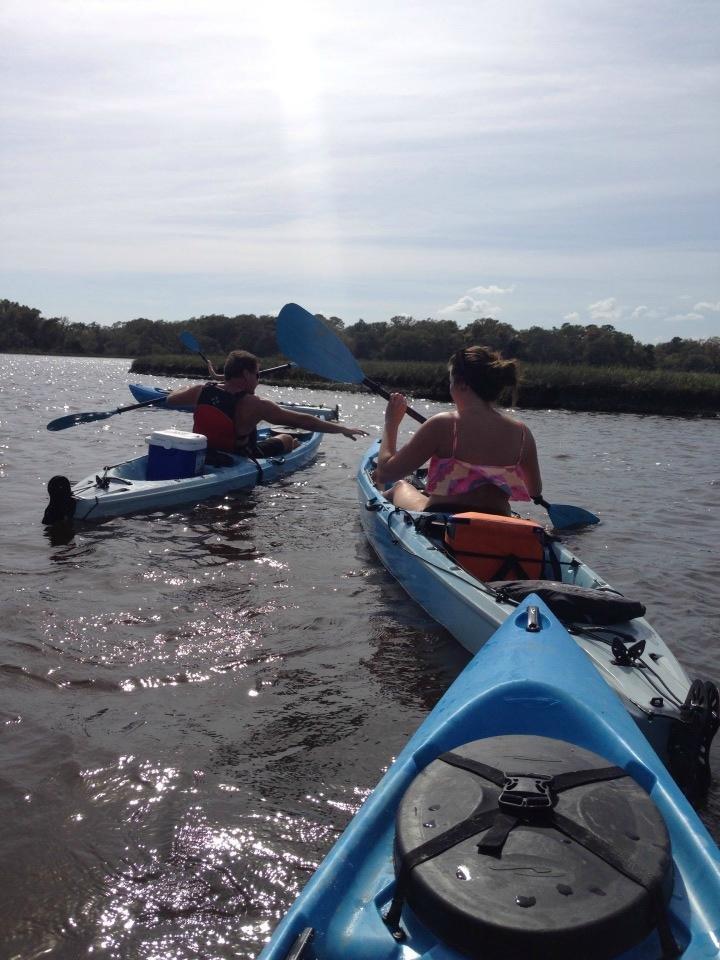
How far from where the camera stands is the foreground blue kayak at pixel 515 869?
4.72ft

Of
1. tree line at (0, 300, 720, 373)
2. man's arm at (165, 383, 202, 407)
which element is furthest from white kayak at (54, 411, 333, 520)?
tree line at (0, 300, 720, 373)

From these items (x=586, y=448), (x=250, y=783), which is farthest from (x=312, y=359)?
(x=586, y=448)

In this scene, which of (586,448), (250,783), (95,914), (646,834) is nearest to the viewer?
(646,834)

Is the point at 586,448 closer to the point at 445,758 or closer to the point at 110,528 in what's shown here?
the point at 110,528

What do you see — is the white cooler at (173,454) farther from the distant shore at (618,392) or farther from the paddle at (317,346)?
the distant shore at (618,392)

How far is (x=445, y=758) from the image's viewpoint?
1.90 meters

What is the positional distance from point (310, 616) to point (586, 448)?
10032 mm

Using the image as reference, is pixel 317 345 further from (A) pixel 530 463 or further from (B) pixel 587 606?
(B) pixel 587 606

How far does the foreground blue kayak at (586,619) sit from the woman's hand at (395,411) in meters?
0.57

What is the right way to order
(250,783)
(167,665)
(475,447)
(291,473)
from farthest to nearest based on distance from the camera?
1. (291,473)
2. (475,447)
3. (167,665)
4. (250,783)

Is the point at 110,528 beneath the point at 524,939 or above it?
beneath

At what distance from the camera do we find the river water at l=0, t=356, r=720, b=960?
2279 millimetres

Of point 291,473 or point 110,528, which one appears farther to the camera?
point 291,473

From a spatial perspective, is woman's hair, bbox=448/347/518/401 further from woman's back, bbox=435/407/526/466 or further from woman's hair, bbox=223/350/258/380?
woman's hair, bbox=223/350/258/380
